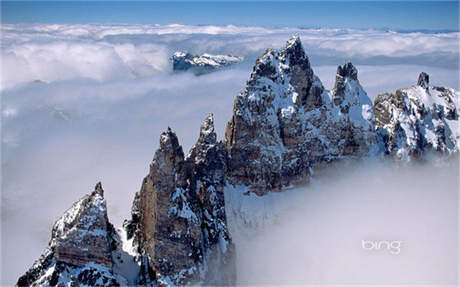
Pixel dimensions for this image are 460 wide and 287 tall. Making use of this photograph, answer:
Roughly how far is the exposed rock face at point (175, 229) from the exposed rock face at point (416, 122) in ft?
Result: 241

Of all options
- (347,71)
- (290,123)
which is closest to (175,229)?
(290,123)

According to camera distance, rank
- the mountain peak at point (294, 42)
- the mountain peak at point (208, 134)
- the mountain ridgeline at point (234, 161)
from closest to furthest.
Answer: the mountain ridgeline at point (234, 161), the mountain peak at point (208, 134), the mountain peak at point (294, 42)

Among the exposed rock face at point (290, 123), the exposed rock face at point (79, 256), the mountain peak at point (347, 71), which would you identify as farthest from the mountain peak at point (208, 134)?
the mountain peak at point (347, 71)

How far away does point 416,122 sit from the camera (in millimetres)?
115250

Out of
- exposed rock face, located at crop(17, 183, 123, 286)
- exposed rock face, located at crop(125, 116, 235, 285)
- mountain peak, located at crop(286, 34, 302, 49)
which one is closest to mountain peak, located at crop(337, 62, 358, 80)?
mountain peak, located at crop(286, 34, 302, 49)

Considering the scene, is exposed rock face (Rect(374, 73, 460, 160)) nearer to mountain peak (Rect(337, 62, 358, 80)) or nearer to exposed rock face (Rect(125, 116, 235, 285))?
mountain peak (Rect(337, 62, 358, 80))

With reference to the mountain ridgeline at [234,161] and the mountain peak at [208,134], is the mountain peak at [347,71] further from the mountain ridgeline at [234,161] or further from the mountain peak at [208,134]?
→ the mountain peak at [208,134]

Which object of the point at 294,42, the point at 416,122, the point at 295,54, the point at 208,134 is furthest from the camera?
the point at 416,122

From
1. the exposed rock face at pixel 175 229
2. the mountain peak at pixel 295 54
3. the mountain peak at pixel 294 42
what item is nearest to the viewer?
the exposed rock face at pixel 175 229

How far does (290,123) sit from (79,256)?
6881cm

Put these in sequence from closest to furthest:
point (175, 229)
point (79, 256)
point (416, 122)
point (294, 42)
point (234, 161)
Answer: point (79, 256)
point (175, 229)
point (234, 161)
point (294, 42)
point (416, 122)

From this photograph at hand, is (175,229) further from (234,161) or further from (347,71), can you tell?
(347,71)

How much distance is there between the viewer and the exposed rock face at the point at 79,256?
177 feet

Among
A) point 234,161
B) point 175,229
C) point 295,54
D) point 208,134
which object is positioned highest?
point 295,54
